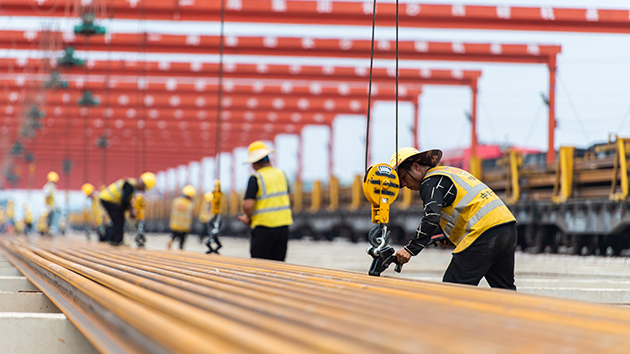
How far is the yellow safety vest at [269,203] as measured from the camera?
6.57 metres

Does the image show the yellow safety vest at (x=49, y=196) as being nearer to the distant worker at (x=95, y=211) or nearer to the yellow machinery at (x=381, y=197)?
the distant worker at (x=95, y=211)

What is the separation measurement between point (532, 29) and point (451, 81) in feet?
24.9

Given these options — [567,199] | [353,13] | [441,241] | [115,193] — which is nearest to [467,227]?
[441,241]

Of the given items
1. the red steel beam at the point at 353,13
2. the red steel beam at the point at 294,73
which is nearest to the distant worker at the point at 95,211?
the red steel beam at the point at 353,13

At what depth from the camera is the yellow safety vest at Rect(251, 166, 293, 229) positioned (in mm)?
6574

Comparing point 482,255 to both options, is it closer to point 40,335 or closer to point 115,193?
point 40,335

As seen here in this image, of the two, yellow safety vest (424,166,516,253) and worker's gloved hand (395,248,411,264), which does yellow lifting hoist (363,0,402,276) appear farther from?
yellow safety vest (424,166,516,253)

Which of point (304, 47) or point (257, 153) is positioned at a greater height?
point (304, 47)

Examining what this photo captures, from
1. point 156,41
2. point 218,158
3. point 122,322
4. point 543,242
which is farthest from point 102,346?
point 156,41

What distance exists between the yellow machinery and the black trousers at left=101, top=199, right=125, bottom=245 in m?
8.00

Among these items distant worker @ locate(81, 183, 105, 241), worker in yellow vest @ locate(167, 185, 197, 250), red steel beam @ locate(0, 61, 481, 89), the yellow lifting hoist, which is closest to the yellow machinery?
the yellow lifting hoist

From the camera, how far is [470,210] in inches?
165

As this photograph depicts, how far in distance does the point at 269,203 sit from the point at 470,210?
273 centimetres

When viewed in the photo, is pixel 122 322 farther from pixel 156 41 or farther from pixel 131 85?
pixel 131 85
